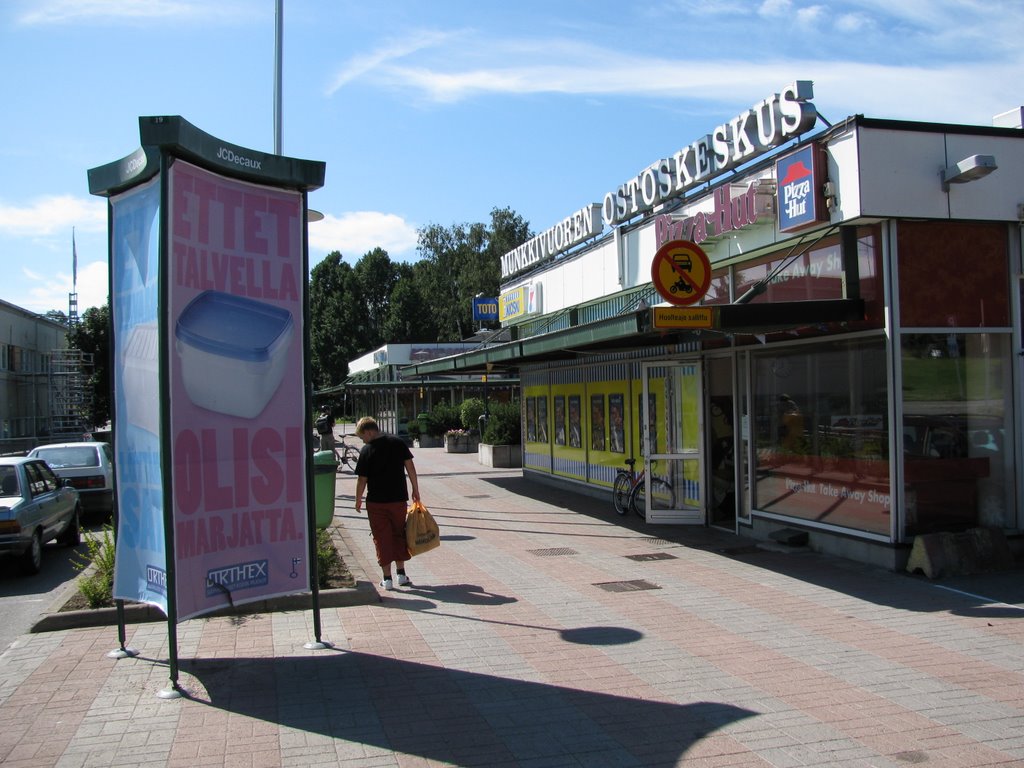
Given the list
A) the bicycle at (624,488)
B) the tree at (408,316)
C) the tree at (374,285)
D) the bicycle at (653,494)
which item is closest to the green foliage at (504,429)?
the bicycle at (624,488)

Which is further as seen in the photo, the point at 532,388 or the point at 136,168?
the point at 532,388

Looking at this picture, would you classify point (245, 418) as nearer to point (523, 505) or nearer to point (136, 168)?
point (136, 168)

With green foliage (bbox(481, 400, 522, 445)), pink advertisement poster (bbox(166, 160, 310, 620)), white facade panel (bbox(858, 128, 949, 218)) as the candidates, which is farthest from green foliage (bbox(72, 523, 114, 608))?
green foliage (bbox(481, 400, 522, 445))

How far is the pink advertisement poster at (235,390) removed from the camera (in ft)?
19.5

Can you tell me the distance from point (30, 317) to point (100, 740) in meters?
49.6

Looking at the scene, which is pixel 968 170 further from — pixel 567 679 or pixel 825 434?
pixel 567 679

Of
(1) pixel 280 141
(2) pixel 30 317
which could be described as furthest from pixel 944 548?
(2) pixel 30 317

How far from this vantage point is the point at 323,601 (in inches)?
324

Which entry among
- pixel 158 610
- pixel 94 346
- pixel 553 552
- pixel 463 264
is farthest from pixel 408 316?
pixel 158 610

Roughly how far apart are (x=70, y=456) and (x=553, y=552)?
32.4 ft

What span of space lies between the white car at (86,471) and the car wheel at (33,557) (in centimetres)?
481

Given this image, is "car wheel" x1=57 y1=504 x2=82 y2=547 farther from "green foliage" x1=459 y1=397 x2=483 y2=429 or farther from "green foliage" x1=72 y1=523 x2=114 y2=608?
"green foliage" x1=459 y1=397 x2=483 y2=429

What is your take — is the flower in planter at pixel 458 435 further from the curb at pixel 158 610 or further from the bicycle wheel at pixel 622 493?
the curb at pixel 158 610

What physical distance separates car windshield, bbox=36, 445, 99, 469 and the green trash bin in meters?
6.62
